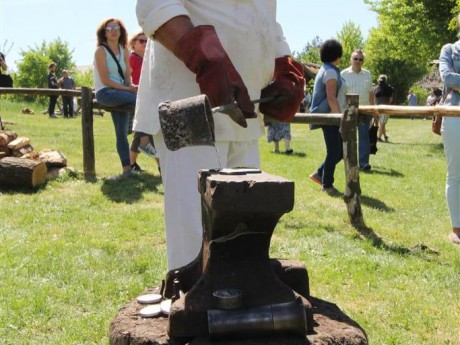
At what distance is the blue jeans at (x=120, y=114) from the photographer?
24.4 feet

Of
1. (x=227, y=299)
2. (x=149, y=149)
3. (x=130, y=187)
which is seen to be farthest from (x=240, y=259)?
(x=149, y=149)

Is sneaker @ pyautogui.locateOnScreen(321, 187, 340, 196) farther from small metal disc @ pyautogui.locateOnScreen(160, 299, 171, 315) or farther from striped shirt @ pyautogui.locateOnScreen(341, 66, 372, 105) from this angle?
small metal disc @ pyautogui.locateOnScreen(160, 299, 171, 315)

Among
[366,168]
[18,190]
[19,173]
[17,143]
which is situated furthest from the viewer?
[366,168]

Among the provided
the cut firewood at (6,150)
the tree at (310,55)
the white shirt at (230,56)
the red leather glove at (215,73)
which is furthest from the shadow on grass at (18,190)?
the tree at (310,55)

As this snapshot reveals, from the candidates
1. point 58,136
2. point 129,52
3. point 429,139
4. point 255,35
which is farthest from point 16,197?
point 429,139

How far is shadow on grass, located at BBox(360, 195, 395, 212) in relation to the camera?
732 cm

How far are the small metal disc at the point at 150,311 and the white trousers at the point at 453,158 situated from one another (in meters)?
3.87

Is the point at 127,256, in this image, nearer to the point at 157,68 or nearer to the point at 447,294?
the point at 447,294

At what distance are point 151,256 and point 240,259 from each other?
313cm

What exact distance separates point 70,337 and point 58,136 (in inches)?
425

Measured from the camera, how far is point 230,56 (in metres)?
2.30

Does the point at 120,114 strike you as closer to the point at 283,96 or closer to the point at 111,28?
the point at 111,28

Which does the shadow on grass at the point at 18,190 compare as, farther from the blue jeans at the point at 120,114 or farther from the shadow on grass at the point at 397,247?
the shadow on grass at the point at 397,247

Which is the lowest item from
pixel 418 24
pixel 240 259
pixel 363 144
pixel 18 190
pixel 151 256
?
pixel 151 256
